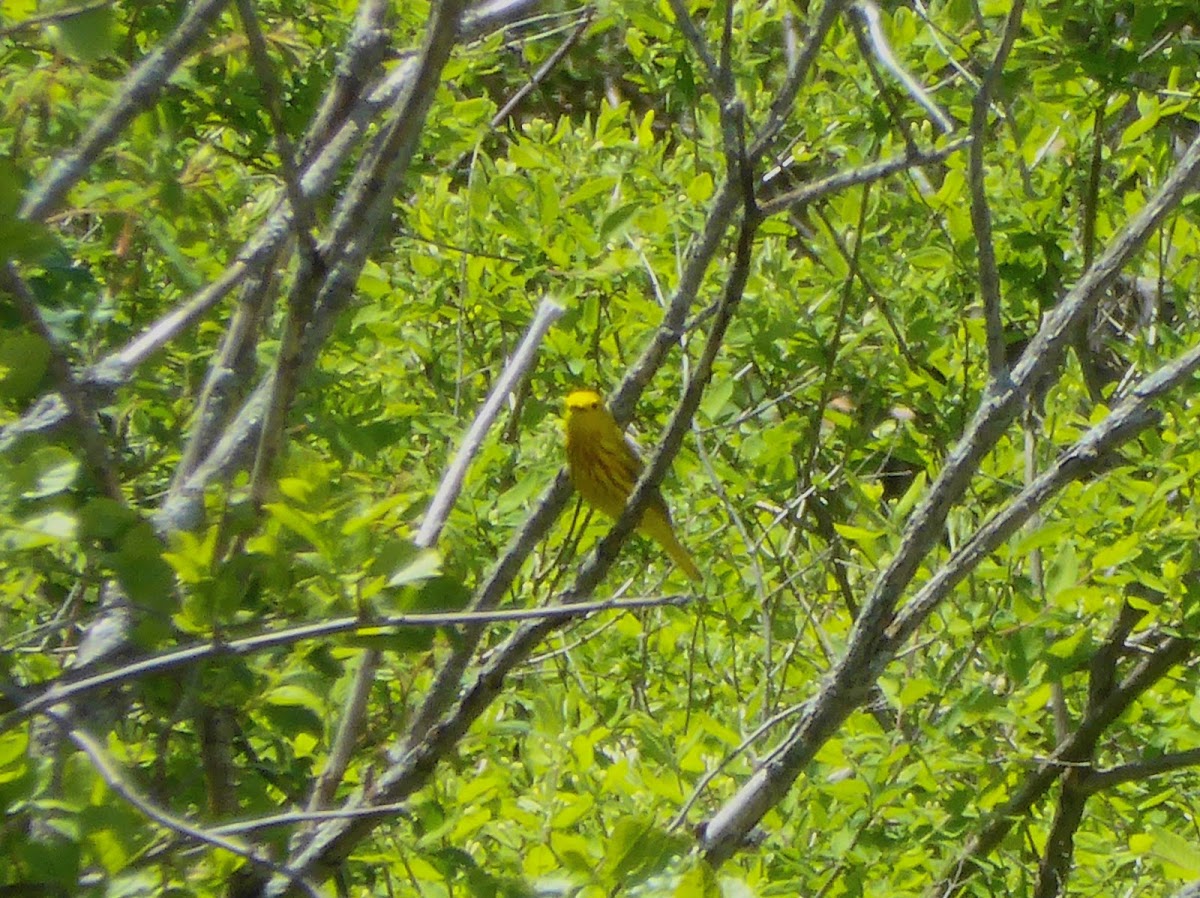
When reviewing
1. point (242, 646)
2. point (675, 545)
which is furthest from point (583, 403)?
point (242, 646)

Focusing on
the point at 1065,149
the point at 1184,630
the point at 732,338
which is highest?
the point at 1065,149

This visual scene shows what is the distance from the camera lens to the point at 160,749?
1.58 m

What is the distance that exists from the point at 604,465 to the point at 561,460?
2.02 ft

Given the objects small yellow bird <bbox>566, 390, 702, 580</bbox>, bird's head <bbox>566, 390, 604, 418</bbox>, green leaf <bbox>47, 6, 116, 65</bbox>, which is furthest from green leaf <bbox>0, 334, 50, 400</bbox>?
bird's head <bbox>566, 390, 604, 418</bbox>

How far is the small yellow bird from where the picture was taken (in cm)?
373

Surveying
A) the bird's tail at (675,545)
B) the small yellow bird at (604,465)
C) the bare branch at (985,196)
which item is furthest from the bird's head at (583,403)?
the bare branch at (985,196)

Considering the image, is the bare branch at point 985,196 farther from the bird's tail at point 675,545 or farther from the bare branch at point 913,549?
the bird's tail at point 675,545

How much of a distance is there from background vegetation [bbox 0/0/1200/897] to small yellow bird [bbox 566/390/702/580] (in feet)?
0.31

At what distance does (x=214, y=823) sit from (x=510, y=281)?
8.46 feet

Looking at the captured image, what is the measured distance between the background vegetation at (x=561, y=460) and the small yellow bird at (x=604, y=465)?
3.8 inches

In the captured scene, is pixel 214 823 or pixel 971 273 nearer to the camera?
pixel 214 823

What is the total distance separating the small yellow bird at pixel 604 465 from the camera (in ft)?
12.2

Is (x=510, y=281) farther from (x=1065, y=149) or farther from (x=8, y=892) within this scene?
(x=8, y=892)

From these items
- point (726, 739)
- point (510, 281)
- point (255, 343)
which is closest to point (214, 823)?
point (255, 343)
